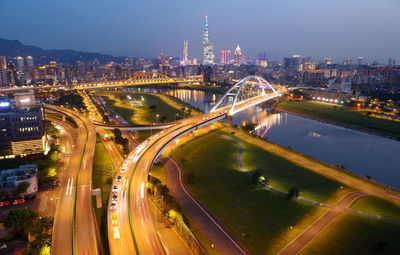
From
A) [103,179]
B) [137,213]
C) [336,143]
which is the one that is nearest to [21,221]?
[137,213]

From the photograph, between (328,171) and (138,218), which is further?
(328,171)

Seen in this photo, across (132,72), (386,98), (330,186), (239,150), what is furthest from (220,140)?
(132,72)

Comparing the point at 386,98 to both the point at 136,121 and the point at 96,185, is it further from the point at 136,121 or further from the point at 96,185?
the point at 96,185

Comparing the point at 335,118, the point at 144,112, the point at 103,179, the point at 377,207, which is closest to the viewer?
the point at 377,207

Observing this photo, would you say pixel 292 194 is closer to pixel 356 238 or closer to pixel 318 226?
pixel 318 226

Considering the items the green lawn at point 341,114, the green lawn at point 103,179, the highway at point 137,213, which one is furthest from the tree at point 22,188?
the green lawn at point 341,114

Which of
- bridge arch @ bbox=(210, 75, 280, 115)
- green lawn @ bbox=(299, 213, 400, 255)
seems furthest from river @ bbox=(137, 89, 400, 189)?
green lawn @ bbox=(299, 213, 400, 255)
